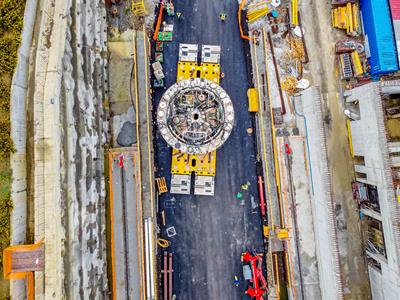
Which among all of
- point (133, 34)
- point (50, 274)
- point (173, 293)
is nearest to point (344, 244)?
point (173, 293)

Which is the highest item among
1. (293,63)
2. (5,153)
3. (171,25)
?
(171,25)

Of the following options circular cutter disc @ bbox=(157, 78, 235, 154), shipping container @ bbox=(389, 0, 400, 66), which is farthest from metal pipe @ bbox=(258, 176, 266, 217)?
shipping container @ bbox=(389, 0, 400, 66)

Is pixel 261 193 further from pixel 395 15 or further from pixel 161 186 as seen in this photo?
pixel 395 15

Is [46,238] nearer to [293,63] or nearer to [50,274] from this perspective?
[50,274]

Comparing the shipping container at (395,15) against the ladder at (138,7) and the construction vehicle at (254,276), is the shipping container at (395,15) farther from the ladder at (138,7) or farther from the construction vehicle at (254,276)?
the construction vehicle at (254,276)

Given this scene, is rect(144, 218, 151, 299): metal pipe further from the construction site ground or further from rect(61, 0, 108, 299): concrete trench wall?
the construction site ground

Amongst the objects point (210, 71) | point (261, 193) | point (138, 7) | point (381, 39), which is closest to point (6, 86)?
point (138, 7)
